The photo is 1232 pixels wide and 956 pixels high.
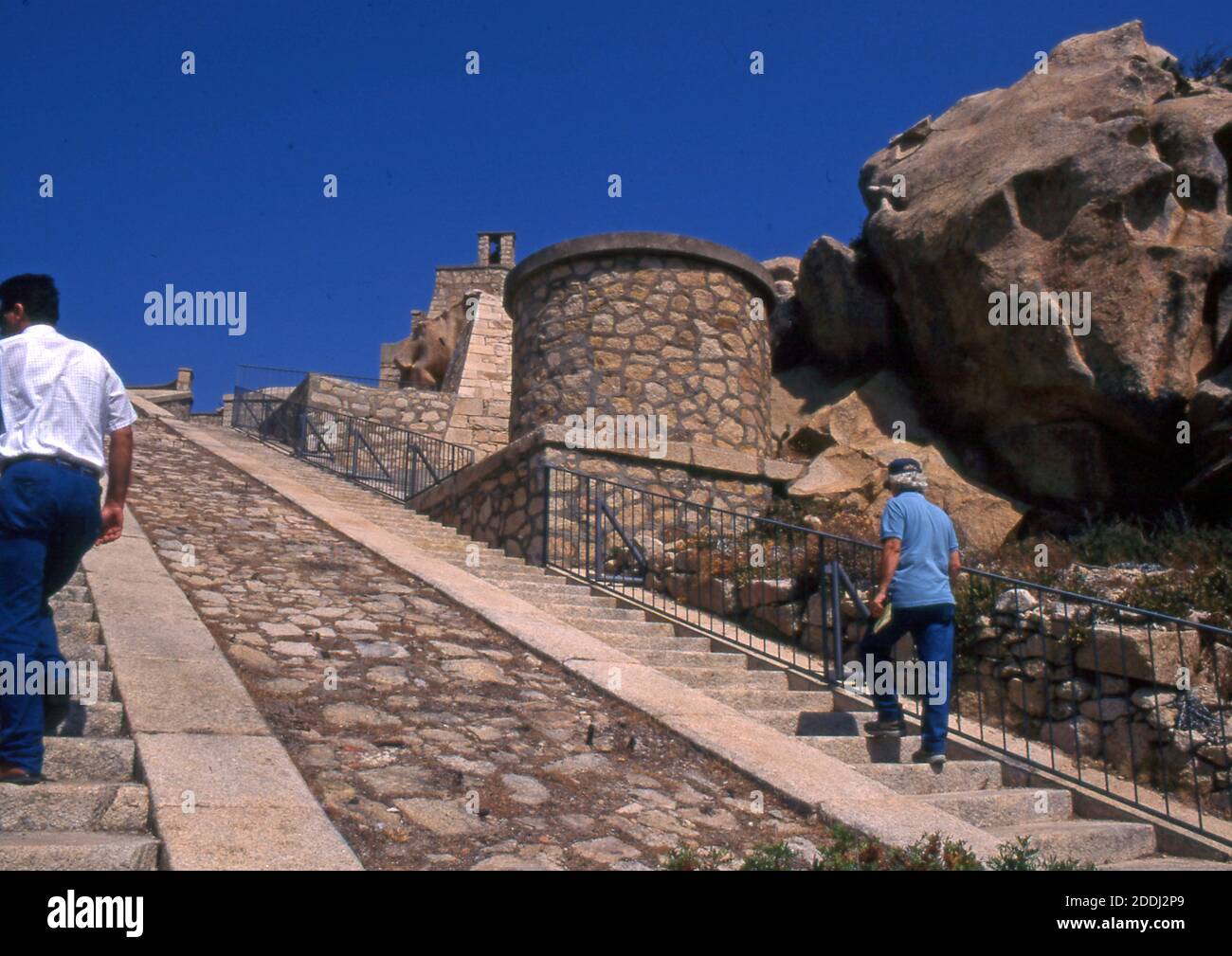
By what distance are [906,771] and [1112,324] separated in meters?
8.15

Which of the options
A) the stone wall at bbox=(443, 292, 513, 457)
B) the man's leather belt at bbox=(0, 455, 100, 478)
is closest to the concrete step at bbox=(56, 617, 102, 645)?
the man's leather belt at bbox=(0, 455, 100, 478)

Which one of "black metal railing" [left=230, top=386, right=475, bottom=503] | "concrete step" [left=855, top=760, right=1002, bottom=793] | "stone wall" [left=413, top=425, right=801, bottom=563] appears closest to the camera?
"concrete step" [left=855, top=760, right=1002, bottom=793]

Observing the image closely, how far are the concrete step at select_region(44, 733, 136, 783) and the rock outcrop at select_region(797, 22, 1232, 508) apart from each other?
35.2 feet

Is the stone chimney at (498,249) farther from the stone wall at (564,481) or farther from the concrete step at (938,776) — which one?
the concrete step at (938,776)

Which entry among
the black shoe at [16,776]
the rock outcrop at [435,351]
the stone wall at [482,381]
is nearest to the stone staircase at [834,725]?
the black shoe at [16,776]

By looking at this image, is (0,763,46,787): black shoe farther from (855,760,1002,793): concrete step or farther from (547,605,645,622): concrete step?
Answer: (547,605,645,622): concrete step

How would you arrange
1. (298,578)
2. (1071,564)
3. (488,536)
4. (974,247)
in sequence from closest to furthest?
(298,578) < (1071,564) < (488,536) < (974,247)

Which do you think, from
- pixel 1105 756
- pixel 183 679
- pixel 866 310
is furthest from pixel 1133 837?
pixel 866 310

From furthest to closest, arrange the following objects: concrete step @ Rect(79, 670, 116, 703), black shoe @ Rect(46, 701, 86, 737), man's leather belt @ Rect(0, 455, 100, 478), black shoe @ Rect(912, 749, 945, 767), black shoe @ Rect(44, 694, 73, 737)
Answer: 1. black shoe @ Rect(912, 749, 945, 767)
2. concrete step @ Rect(79, 670, 116, 703)
3. black shoe @ Rect(46, 701, 86, 737)
4. black shoe @ Rect(44, 694, 73, 737)
5. man's leather belt @ Rect(0, 455, 100, 478)

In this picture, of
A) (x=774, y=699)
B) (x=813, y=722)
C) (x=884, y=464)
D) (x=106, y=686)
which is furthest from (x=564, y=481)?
(x=106, y=686)

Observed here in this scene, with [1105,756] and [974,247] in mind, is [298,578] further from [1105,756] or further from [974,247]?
[974,247]

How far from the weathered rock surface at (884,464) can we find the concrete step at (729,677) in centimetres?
485

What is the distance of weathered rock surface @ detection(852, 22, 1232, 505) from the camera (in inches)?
456

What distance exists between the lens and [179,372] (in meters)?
33.2
